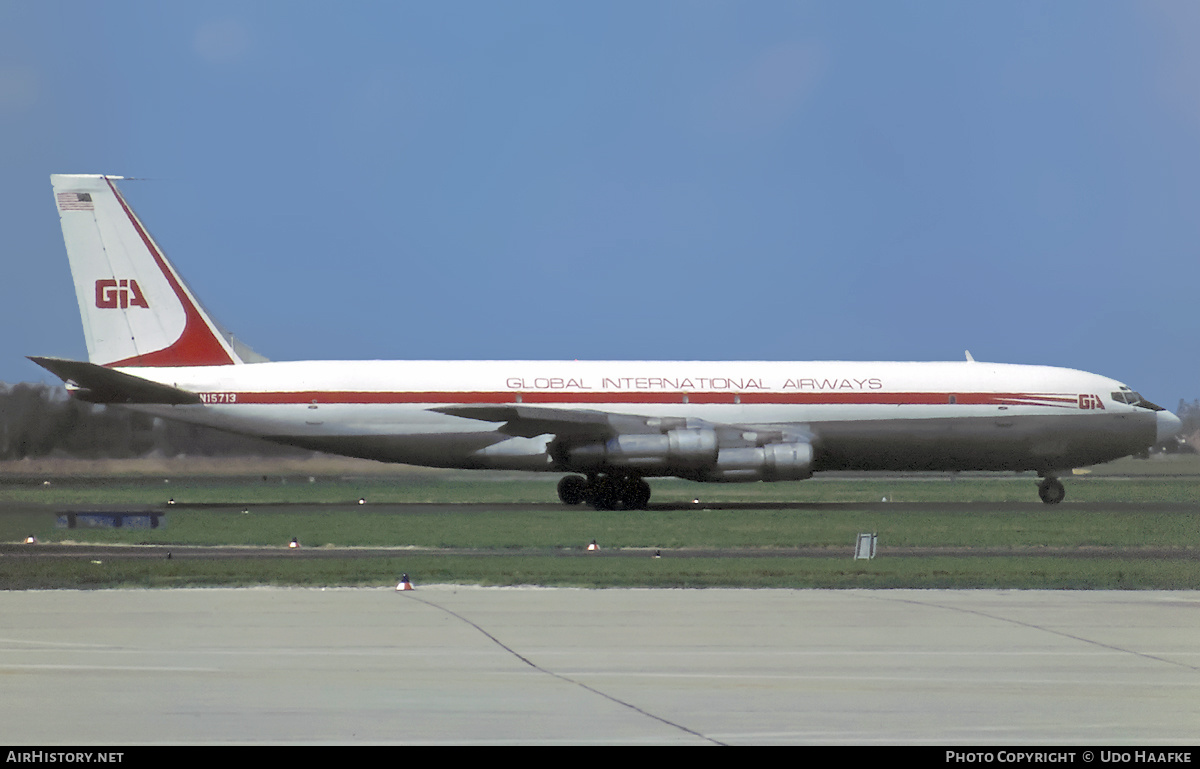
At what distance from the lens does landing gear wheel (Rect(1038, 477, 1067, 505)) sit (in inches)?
1716

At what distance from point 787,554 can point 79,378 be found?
2317cm

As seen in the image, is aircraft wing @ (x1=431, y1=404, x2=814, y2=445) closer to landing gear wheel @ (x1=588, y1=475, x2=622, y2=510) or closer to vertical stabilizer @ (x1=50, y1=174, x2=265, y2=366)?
landing gear wheel @ (x1=588, y1=475, x2=622, y2=510)

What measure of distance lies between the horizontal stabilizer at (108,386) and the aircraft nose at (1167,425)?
29484 millimetres

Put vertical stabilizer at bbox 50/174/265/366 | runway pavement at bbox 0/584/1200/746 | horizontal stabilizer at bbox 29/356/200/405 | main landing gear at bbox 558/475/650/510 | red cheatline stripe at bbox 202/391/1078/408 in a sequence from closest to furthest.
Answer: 1. runway pavement at bbox 0/584/1200/746
2. horizontal stabilizer at bbox 29/356/200/405
3. red cheatline stripe at bbox 202/391/1078/408
4. main landing gear at bbox 558/475/650/510
5. vertical stabilizer at bbox 50/174/265/366

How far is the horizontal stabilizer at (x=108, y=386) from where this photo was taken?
38.9 metres

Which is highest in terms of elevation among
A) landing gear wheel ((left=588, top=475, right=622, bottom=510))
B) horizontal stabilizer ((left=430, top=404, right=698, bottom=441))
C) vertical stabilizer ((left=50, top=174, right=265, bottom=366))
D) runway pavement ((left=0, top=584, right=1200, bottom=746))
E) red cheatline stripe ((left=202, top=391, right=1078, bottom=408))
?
vertical stabilizer ((left=50, top=174, right=265, bottom=366))

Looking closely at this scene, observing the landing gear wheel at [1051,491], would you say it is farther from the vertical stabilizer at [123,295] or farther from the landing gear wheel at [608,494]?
the vertical stabilizer at [123,295]

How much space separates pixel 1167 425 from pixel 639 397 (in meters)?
17.0

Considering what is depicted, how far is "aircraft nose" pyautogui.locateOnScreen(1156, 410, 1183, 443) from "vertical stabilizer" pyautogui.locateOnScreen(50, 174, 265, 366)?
2863 cm

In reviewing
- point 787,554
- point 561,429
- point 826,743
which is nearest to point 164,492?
point 561,429

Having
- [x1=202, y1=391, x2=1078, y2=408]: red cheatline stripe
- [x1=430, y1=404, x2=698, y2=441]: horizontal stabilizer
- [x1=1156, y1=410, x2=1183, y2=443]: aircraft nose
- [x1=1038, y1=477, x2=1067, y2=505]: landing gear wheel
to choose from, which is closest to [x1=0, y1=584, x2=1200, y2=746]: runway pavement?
[x1=430, y1=404, x2=698, y2=441]: horizontal stabilizer

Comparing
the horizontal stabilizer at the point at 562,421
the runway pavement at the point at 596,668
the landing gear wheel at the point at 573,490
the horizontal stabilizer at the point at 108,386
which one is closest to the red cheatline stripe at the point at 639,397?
the horizontal stabilizer at the point at 562,421

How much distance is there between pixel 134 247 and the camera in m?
43.1

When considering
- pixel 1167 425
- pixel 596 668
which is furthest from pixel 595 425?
pixel 596 668
